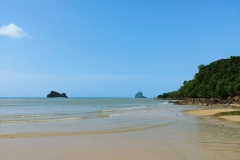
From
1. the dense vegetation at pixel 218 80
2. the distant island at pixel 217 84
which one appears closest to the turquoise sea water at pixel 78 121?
the distant island at pixel 217 84

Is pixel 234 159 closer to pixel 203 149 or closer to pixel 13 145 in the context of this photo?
pixel 203 149

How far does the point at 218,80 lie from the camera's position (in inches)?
3962

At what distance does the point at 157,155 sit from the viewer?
915cm

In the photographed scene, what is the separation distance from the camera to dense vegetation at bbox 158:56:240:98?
79887 millimetres

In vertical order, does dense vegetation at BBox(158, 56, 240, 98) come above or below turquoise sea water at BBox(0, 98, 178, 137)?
above

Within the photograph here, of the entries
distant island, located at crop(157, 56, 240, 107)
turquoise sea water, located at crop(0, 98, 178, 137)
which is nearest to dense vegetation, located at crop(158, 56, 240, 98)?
distant island, located at crop(157, 56, 240, 107)

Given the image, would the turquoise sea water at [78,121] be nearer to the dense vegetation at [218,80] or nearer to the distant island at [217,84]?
the distant island at [217,84]

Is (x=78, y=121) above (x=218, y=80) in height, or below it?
below

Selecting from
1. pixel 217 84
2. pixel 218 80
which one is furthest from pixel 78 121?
pixel 218 80

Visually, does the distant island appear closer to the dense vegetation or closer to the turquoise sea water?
the dense vegetation

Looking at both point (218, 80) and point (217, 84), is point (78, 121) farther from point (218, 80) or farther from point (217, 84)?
point (218, 80)

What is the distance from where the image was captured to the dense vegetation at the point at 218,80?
7989 cm

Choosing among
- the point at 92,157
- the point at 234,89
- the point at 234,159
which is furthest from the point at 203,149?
the point at 234,89

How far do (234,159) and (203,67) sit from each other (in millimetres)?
136341
